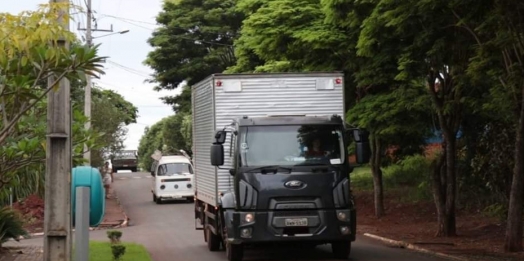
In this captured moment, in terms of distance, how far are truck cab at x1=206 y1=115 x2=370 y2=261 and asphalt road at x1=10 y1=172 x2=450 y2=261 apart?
6.16 feet

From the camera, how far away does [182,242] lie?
74.7ft

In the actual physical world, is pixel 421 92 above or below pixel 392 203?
above

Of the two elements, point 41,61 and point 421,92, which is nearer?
point 41,61

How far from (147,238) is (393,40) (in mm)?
8732

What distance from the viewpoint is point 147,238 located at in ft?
80.2

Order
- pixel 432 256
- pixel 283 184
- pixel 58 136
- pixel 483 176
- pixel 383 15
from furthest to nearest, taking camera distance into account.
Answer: pixel 483 176, pixel 432 256, pixel 383 15, pixel 283 184, pixel 58 136

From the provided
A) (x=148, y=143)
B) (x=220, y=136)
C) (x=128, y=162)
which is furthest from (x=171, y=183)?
(x=148, y=143)

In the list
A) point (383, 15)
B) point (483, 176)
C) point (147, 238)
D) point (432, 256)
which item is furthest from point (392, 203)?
point (383, 15)

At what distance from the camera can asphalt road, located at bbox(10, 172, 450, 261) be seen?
18359 mm

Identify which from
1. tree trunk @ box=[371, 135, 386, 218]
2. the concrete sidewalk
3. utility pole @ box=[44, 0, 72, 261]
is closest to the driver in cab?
the concrete sidewalk

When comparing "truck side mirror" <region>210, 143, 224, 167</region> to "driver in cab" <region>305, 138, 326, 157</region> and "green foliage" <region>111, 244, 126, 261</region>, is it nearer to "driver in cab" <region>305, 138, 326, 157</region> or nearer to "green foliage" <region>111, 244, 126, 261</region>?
"driver in cab" <region>305, 138, 326, 157</region>

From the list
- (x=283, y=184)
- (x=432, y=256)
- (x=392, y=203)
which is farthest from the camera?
(x=392, y=203)

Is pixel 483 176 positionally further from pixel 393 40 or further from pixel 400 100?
pixel 393 40

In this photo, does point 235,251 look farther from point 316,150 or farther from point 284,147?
point 316,150
